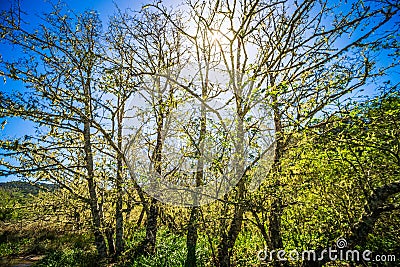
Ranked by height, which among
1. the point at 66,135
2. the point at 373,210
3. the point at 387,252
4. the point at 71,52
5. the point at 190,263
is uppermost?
the point at 71,52

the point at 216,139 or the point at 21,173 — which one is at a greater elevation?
the point at 216,139

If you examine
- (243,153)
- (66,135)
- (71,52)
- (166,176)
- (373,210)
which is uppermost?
(71,52)

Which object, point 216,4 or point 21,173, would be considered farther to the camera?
point 21,173

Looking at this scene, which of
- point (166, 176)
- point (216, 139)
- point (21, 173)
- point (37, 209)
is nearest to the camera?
point (216, 139)

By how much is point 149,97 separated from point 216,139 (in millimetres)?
3066

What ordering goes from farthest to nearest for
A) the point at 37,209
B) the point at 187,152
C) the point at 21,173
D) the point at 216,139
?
the point at 37,209 → the point at 21,173 → the point at 187,152 → the point at 216,139

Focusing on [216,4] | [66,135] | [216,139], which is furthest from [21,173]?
[216,4]

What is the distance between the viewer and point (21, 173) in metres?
5.40

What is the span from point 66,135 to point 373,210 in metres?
6.68

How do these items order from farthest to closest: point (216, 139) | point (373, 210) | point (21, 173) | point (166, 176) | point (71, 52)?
point (71, 52), point (21, 173), point (166, 176), point (216, 139), point (373, 210)

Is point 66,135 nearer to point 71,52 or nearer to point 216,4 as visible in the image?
point 71,52

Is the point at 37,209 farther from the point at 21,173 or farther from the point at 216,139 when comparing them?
the point at 216,139

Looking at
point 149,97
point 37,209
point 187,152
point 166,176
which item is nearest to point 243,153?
point 187,152

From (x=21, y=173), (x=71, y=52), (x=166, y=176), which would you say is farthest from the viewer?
(x=71, y=52)
